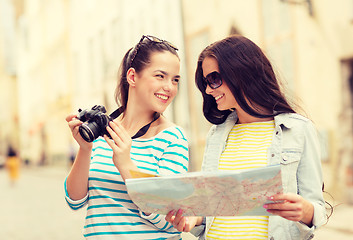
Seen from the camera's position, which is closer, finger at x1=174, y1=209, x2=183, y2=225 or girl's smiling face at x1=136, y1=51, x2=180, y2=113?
finger at x1=174, y1=209, x2=183, y2=225

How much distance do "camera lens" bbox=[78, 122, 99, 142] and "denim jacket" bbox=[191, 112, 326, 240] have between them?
750 mm

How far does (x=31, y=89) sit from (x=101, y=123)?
3125 centimetres

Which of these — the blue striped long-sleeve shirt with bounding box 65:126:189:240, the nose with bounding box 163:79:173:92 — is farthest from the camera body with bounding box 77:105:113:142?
the nose with bounding box 163:79:173:92

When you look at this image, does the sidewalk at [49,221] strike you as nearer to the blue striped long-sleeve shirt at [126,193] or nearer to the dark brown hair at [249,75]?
the dark brown hair at [249,75]

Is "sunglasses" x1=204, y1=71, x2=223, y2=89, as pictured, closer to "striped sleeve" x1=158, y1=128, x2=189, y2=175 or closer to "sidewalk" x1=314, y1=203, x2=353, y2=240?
"striped sleeve" x1=158, y1=128, x2=189, y2=175

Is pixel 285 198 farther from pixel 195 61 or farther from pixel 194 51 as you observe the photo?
pixel 194 51

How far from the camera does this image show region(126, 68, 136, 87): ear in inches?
85.0

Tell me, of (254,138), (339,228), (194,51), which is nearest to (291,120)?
(254,138)

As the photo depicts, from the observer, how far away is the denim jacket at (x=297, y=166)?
1.89 m

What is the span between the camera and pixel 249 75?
2.09 metres

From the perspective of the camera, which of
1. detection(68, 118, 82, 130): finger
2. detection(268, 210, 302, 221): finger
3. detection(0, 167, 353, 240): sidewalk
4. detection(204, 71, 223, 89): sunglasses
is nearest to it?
detection(268, 210, 302, 221): finger

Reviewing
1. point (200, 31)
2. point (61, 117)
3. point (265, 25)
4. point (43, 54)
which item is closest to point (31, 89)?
point (43, 54)

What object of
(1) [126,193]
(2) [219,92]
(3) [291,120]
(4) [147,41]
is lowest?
(1) [126,193]

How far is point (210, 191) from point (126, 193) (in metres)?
0.50
